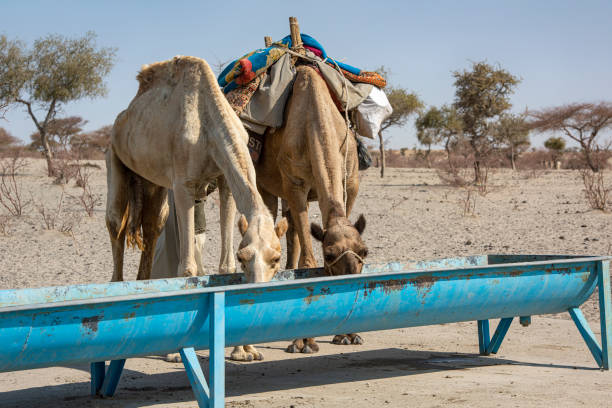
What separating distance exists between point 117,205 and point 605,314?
4.28 meters

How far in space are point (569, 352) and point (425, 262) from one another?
4.20ft

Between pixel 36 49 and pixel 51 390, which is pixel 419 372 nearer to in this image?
pixel 51 390

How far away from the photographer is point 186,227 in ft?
18.6

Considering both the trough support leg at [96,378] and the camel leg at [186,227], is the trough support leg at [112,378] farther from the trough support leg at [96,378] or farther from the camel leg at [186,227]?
the camel leg at [186,227]

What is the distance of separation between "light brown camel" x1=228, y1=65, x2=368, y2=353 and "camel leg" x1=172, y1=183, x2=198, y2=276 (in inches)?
38.3

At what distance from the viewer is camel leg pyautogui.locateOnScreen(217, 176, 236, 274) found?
18.5 feet

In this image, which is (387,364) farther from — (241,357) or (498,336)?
(241,357)

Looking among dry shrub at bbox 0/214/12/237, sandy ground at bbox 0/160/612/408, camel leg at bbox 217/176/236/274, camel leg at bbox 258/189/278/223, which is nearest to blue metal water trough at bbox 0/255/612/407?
sandy ground at bbox 0/160/612/408

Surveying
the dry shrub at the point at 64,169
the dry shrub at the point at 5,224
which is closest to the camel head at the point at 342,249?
the dry shrub at the point at 5,224

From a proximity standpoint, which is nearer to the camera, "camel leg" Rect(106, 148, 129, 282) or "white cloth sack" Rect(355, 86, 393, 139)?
"camel leg" Rect(106, 148, 129, 282)

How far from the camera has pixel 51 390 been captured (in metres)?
4.74

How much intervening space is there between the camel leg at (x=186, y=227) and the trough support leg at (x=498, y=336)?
7.66ft

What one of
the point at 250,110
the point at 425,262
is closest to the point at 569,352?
the point at 425,262

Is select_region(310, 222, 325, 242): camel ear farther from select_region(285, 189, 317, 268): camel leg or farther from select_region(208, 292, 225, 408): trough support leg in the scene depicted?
select_region(208, 292, 225, 408): trough support leg
